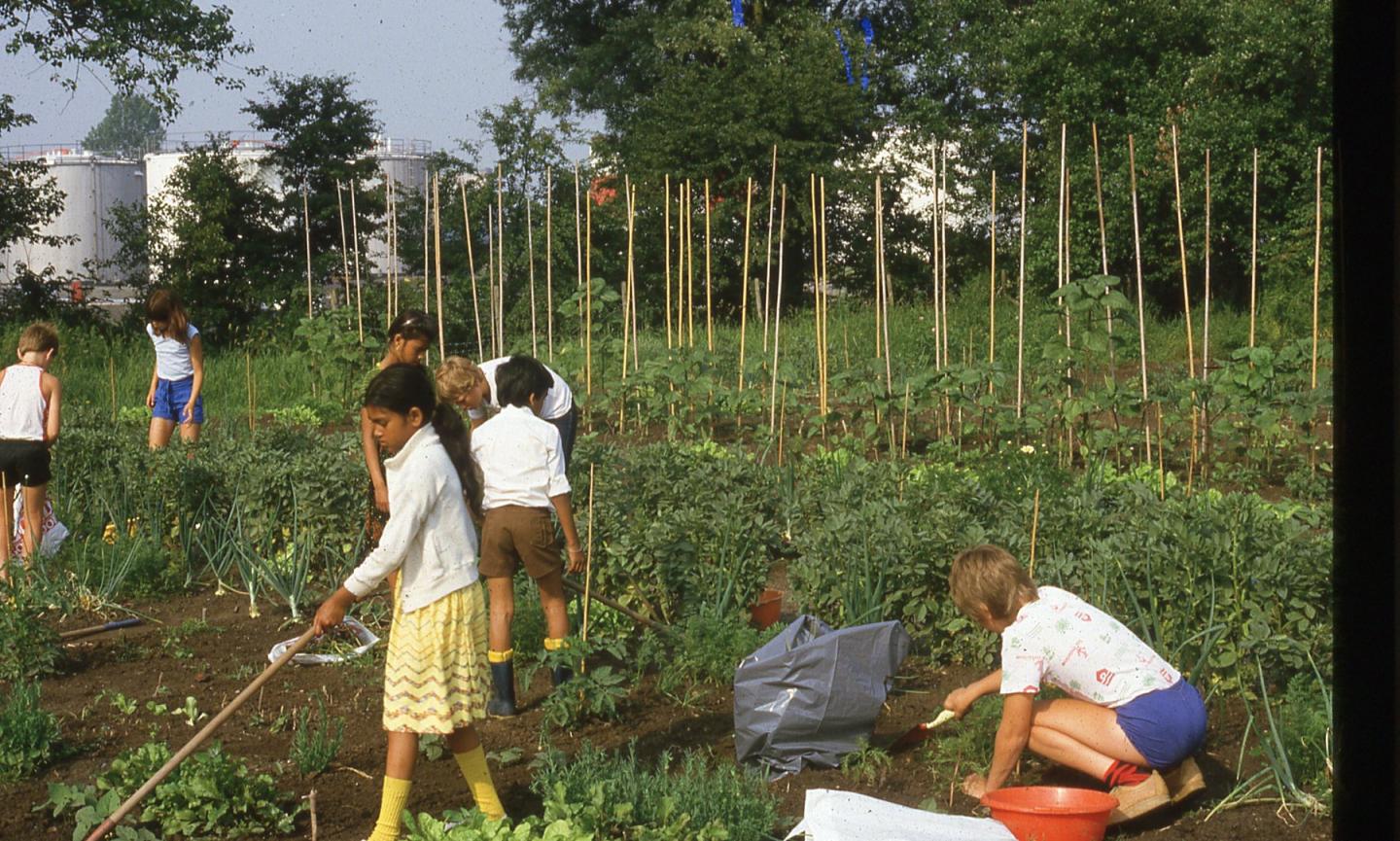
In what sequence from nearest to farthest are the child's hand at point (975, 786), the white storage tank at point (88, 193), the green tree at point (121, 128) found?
1. the child's hand at point (975, 786)
2. the white storage tank at point (88, 193)
3. the green tree at point (121, 128)

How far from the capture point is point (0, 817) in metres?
4.22

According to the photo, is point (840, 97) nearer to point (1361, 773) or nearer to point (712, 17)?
point (712, 17)

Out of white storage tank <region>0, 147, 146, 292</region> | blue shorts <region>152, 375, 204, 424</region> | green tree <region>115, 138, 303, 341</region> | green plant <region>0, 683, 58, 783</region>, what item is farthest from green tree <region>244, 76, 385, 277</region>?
white storage tank <region>0, 147, 146, 292</region>

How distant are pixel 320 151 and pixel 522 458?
15907 millimetres

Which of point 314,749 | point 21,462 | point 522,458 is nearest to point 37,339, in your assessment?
point 21,462

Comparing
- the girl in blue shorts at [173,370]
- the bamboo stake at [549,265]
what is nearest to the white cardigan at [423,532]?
the girl in blue shorts at [173,370]

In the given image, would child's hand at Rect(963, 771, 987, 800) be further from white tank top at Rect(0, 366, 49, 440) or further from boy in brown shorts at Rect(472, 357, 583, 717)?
white tank top at Rect(0, 366, 49, 440)

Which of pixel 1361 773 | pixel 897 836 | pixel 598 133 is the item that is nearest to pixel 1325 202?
pixel 598 133

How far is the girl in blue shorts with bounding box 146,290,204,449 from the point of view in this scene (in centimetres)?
856

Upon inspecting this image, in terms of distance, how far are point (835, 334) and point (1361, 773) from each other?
14.7 m

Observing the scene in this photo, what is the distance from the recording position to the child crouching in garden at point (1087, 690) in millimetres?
4074

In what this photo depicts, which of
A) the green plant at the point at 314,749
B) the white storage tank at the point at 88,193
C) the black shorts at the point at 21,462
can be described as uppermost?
the white storage tank at the point at 88,193

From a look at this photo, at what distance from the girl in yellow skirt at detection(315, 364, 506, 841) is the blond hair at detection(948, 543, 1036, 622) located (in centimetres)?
136

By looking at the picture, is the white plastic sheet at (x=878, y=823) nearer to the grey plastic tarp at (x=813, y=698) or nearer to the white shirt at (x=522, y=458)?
the grey plastic tarp at (x=813, y=698)
